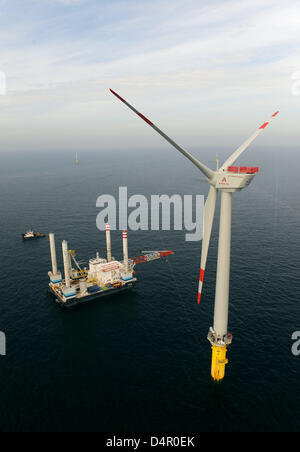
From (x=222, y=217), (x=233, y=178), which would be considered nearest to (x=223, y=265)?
(x=222, y=217)

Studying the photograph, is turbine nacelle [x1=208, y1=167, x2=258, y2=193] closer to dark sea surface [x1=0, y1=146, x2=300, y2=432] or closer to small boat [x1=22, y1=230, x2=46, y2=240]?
dark sea surface [x1=0, y1=146, x2=300, y2=432]

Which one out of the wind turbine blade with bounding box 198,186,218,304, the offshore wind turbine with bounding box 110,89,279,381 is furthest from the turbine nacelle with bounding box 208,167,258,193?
the wind turbine blade with bounding box 198,186,218,304

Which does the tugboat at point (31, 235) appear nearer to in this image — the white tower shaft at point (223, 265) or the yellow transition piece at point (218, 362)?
the yellow transition piece at point (218, 362)

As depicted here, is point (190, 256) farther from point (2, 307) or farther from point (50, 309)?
point (2, 307)

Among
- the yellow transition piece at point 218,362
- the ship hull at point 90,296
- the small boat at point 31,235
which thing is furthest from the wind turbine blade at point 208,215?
the small boat at point 31,235

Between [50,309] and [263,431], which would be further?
[50,309]

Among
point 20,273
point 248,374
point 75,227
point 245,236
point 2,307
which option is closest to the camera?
point 248,374

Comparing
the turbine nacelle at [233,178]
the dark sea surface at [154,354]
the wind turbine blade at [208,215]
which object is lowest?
the dark sea surface at [154,354]

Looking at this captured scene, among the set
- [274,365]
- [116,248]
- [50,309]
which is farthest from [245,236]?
[50,309]
